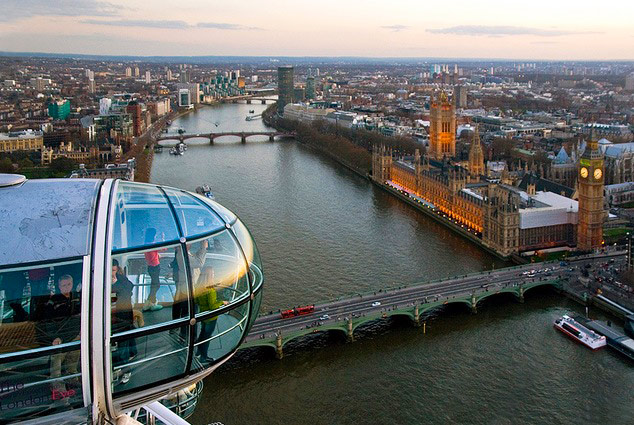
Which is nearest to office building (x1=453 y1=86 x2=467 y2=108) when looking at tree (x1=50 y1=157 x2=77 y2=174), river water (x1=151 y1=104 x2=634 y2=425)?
tree (x1=50 y1=157 x2=77 y2=174)

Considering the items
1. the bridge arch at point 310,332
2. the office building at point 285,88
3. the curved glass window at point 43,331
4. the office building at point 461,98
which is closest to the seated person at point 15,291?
the curved glass window at point 43,331

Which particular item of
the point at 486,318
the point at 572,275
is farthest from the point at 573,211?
the point at 486,318

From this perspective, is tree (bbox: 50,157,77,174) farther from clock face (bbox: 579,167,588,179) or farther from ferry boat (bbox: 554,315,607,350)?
ferry boat (bbox: 554,315,607,350)

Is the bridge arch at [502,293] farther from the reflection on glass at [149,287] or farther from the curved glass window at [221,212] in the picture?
the reflection on glass at [149,287]

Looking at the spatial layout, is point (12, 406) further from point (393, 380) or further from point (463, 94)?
point (463, 94)

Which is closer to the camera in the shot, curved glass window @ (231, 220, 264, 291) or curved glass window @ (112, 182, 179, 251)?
curved glass window @ (112, 182, 179, 251)

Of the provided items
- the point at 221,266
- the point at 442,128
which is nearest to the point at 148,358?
the point at 221,266

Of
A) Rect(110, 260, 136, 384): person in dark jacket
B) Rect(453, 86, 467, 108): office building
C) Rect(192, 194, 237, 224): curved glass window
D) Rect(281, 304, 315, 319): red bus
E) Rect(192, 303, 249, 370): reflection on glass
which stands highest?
Rect(453, 86, 467, 108): office building
